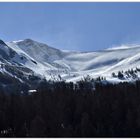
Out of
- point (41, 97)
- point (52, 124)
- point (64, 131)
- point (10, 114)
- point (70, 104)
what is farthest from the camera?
point (41, 97)

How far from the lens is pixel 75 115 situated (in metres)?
135

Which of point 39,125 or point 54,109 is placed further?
point 54,109

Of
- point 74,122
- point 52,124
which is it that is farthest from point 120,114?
point 52,124

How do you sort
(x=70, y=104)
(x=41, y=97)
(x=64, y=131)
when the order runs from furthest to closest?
(x=41, y=97) → (x=70, y=104) → (x=64, y=131)

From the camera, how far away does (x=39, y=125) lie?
11138 cm

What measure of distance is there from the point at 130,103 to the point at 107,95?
15.7 metres

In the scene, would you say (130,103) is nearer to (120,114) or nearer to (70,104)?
(120,114)

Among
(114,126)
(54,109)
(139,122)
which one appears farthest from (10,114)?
(139,122)

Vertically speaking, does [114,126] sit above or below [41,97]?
below

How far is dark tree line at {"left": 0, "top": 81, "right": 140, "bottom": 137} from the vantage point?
114 meters

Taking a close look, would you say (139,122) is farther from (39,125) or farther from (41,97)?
(41,97)

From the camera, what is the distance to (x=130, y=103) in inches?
5379

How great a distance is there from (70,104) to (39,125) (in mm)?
34601

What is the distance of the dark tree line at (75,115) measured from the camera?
114250 mm
